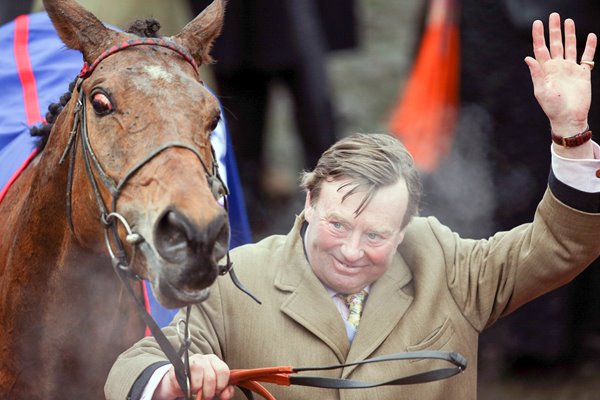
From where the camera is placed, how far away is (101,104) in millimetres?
2986

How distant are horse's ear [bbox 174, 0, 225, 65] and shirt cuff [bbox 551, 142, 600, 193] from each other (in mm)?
960

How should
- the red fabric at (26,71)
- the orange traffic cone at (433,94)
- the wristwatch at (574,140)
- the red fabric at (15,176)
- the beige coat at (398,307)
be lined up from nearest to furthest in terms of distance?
the wristwatch at (574,140) < the beige coat at (398,307) < the red fabric at (15,176) < the red fabric at (26,71) < the orange traffic cone at (433,94)

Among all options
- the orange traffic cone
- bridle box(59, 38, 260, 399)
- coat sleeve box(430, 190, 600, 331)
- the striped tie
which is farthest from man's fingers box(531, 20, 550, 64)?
the orange traffic cone

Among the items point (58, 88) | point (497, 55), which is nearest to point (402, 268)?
point (58, 88)

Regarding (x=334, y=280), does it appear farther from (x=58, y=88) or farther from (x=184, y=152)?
(x=58, y=88)

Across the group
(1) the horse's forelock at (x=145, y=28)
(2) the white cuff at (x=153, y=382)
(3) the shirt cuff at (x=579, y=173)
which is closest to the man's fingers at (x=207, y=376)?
(2) the white cuff at (x=153, y=382)

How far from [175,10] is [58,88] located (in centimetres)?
212

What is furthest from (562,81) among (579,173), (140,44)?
(140,44)

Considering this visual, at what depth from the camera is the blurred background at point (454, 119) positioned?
5578 mm

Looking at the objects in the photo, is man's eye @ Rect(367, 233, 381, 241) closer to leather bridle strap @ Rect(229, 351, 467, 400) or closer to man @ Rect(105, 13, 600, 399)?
man @ Rect(105, 13, 600, 399)

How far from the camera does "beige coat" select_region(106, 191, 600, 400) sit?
319 centimetres

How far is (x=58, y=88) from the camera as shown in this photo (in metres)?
4.45

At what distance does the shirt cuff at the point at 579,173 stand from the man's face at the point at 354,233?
40cm

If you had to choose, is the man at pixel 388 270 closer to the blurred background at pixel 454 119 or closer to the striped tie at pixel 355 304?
the striped tie at pixel 355 304
